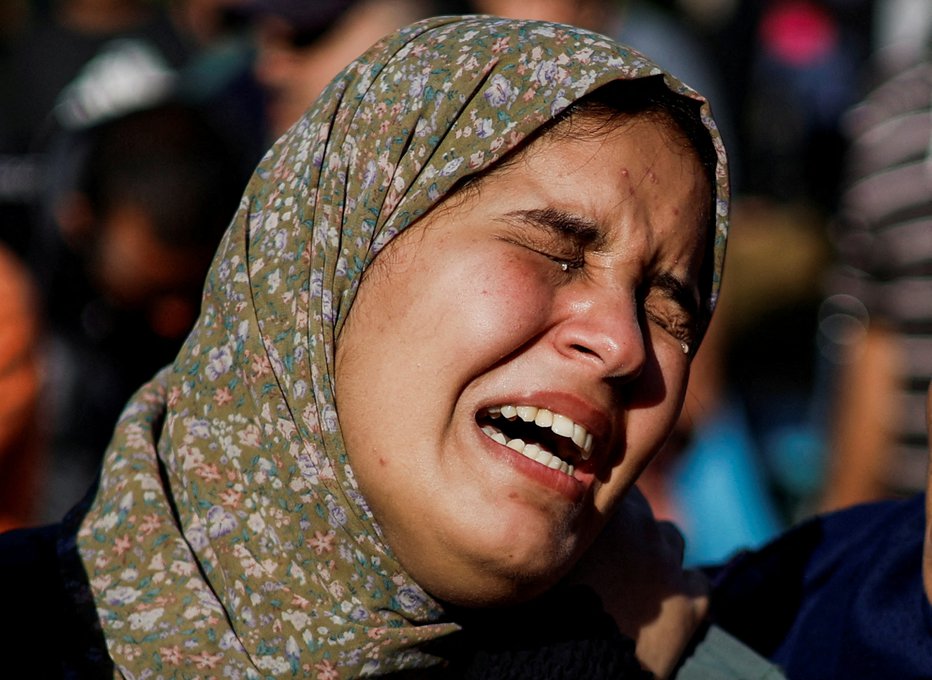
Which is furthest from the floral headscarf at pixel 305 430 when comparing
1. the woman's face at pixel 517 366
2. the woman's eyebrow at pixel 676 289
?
the woman's eyebrow at pixel 676 289

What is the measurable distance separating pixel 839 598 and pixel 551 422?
2.28ft

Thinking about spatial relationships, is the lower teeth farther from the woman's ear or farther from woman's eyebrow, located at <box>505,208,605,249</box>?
the woman's ear

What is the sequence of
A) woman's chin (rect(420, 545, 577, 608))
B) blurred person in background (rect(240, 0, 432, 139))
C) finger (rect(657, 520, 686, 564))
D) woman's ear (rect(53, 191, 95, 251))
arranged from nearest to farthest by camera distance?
woman's chin (rect(420, 545, 577, 608)) < finger (rect(657, 520, 686, 564)) < woman's ear (rect(53, 191, 95, 251)) < blurred person in background (rect(240, 0, 432, 139))

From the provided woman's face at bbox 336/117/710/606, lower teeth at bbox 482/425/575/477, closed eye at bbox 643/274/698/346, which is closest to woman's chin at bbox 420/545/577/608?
woman's face at bbox 336/117/710/606

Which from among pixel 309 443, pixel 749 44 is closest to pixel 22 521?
pixel 309 443

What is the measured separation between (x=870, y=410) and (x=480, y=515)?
3020mm

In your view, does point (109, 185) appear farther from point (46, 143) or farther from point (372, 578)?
point (372, 578)

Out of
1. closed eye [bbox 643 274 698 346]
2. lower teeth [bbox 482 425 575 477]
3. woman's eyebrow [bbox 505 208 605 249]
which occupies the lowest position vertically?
lower teeth [bbox 482 425 575 477]

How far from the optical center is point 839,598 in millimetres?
2303

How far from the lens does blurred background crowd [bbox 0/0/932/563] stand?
4133 mm

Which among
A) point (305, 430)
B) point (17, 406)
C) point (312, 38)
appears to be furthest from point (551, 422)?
point (312, 38)

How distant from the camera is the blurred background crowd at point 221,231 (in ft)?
13.6

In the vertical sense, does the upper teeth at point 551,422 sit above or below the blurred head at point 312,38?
below

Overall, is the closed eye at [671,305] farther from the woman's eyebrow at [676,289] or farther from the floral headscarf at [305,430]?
the floral headscarf at [305,430]
